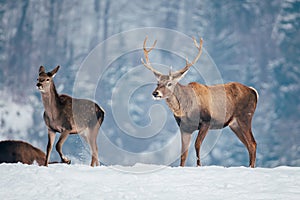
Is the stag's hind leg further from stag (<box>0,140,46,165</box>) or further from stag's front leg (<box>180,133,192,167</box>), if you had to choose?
stag (<box>0,140,46,165</box>)

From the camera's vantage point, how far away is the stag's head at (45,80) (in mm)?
8359

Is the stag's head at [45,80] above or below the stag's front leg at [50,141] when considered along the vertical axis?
above

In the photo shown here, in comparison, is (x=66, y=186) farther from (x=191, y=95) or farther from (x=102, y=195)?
(x=191, y=95)

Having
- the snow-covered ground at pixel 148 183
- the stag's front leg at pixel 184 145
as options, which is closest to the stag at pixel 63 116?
the stag's front leg at pixel 184 145

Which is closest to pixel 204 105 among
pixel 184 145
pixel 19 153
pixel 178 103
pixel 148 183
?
pixel 178 103

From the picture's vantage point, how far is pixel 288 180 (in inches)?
210

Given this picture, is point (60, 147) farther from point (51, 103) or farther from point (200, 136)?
point (200, 136)

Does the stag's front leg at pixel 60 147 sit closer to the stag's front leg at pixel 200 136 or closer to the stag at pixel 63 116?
the stag at pixel 63 116

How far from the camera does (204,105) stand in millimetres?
8508

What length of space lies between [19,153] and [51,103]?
2271mm

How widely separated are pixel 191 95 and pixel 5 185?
13.9 ft

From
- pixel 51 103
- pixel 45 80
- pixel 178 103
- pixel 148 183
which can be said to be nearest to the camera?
pixel 148 183

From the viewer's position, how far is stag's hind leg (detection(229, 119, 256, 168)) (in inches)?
344

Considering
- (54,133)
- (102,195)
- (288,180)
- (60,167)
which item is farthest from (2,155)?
(288,180)
